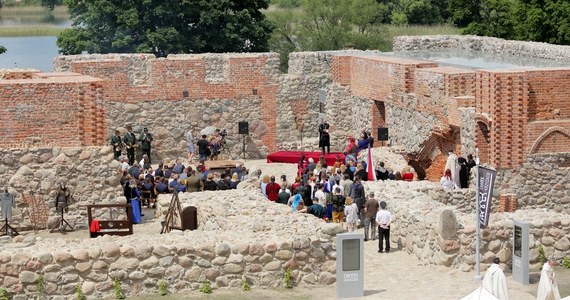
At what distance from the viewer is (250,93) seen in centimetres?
4809

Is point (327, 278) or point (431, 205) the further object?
point (431, 205)

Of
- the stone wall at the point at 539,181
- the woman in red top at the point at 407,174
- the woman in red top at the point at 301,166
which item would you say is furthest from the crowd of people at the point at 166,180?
the stone wall at the point at 539,181

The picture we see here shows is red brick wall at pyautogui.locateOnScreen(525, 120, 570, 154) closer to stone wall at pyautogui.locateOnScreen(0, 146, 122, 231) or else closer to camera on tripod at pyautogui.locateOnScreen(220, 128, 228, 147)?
stone wall at pyautogui.locateOnScreen(0, 146, 122, 231)

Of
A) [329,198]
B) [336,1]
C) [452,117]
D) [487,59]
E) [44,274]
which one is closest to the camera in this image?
[44,274]

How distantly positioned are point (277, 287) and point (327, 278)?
93 centimetres

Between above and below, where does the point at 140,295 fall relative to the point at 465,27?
below

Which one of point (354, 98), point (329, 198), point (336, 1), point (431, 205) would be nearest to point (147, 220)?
point (329, 198)

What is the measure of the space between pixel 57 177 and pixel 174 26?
24.0m

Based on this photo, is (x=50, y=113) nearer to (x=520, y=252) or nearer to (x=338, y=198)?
(x=338, y=198)

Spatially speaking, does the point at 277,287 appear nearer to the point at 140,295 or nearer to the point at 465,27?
the point at 140,295

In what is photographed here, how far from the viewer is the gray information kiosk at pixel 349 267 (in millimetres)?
29922

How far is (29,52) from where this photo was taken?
81.8m

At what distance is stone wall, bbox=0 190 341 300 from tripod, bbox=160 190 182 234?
3342 mm

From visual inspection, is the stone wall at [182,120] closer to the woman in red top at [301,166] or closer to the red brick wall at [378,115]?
the red brick wall at [378,115]
